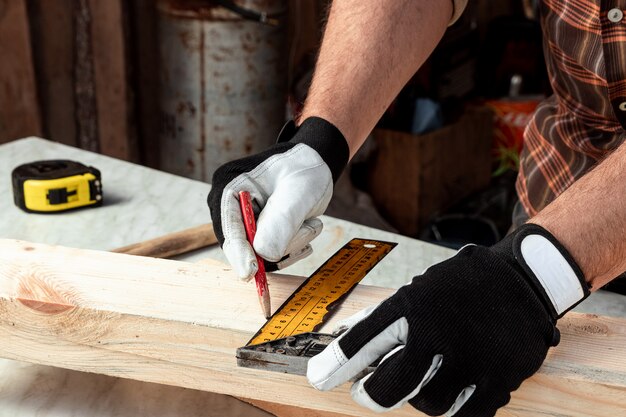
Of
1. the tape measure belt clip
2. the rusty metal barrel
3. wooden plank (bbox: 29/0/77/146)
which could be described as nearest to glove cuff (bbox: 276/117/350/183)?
the tape measure belt clip

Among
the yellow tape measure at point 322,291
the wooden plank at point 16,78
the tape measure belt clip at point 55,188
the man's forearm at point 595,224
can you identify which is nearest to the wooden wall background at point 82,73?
the wooden plank at point 16,78

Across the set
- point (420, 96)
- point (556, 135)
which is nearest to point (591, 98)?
point (556, 135)

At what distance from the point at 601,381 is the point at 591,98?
685 mm

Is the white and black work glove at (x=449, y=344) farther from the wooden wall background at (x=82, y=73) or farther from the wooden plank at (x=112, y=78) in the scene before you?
the wooden plank at (x=112, y=78)

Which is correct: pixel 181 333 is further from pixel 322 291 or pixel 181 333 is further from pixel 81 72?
pixel 81 72

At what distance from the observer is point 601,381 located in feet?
3.64

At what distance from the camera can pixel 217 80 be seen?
3.51 meters

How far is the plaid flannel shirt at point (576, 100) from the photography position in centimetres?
147

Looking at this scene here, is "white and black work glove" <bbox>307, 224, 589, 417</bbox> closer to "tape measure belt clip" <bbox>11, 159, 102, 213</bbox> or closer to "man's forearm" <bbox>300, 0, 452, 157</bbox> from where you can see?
"man's forearm" <bbox>300, 0, 452, 157</bbox>

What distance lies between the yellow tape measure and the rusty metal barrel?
7.01ft

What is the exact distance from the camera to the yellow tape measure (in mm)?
1181

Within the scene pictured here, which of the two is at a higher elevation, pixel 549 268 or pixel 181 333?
pixel 549 268

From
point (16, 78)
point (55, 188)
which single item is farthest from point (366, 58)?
point (16, 78)

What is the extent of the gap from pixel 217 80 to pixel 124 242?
5.76 feet
